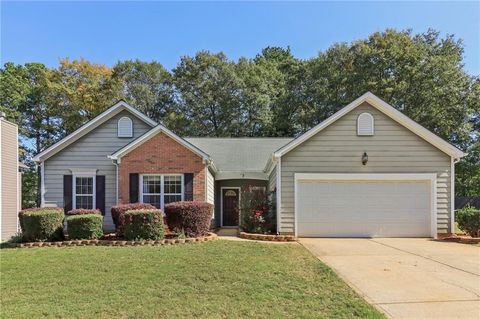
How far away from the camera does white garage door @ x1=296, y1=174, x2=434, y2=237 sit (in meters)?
14.3

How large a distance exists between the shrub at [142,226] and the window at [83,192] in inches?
195

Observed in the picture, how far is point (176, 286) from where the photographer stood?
6.88 m

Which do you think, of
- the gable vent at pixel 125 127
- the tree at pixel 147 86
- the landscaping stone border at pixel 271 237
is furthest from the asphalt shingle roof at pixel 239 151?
the tree at pixel 147 86

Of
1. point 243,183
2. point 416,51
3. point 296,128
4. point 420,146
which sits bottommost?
point 243,183

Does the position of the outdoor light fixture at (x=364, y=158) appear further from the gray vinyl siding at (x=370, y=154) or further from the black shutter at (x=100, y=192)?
the black shutter at (x=100, y=192)

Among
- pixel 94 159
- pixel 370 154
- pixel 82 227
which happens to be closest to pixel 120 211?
pixel 82 227

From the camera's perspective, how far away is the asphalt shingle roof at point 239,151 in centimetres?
1977

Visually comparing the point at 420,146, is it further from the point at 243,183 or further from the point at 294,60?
the point at 294,60

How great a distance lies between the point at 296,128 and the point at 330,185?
21.4 metres

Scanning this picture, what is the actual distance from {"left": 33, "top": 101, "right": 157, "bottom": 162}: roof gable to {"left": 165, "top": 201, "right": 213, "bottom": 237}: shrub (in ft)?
17.2

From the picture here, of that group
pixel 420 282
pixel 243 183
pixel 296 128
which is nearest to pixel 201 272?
pixel 420 282

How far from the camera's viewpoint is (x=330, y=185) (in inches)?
571

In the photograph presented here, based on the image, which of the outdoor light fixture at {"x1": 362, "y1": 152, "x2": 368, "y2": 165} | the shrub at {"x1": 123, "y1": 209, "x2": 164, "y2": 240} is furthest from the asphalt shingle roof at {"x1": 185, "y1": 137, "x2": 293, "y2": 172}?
the shrub at {"x1": 123, "y1": 209, "x2": 164, "y2": 240}

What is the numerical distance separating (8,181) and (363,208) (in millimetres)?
14609
